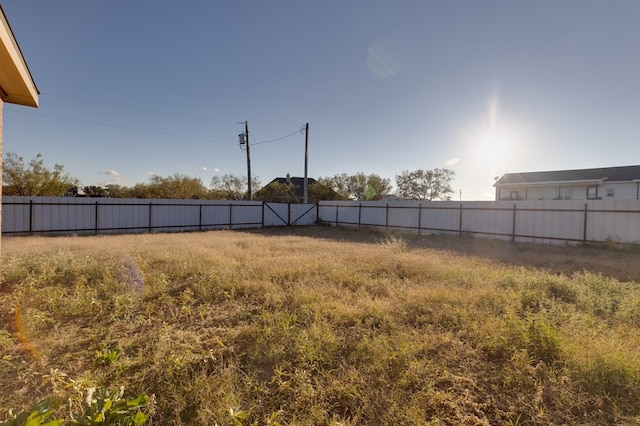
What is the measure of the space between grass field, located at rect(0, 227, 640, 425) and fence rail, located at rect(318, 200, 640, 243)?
5.43 metres

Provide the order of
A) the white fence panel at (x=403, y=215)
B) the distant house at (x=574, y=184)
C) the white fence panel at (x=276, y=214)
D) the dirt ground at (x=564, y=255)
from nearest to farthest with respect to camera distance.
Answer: the dirt ground at (x=564, y=255) < the white fence panel at (x=403, y=215) < the white fence panel at (x=276, y=214) < the distant house at (x=574, y=184)

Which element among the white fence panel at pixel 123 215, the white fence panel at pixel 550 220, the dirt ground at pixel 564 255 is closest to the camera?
the dirt ground at pixel 564 255

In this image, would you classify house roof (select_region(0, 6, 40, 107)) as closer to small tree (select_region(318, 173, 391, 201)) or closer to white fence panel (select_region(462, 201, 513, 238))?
white fence panel (select_region(462, 201, 513, 238))

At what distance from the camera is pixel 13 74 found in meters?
3.17

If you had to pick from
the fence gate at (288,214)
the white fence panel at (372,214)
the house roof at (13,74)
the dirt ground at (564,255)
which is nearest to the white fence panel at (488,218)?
the dirt ground at (564,255)

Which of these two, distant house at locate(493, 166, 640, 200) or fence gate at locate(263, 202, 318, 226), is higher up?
distant house at locate(493, 166, 640, 200)

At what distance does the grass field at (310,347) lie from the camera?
74.4 inches

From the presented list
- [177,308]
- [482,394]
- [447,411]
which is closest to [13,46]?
[177,308]

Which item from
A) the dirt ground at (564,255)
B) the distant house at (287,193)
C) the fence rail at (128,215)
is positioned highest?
the distant house at (287,193)

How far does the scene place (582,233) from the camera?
30.0ft

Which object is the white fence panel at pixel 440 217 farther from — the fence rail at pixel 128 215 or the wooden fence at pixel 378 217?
the fence rail at pixel 128 215

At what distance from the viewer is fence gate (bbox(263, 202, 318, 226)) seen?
643 inches

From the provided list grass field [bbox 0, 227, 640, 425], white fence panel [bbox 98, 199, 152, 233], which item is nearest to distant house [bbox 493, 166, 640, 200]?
grass field [bbox 0, 227, 640, 425]

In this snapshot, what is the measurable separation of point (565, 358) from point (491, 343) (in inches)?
21.4
